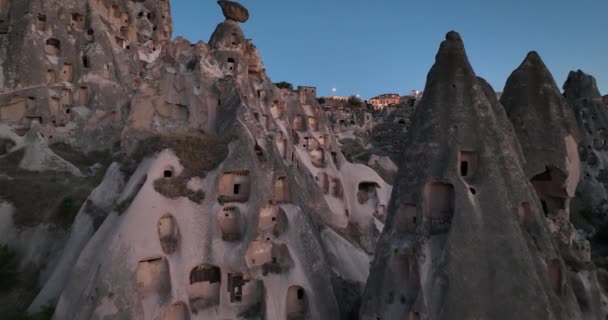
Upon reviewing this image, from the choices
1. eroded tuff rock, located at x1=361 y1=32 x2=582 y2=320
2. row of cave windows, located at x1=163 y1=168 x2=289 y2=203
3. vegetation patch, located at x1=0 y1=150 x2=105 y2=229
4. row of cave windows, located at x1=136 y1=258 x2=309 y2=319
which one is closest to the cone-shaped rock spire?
eroded tuff rock, located at x1=361 y1=32 x2=582 y2=320

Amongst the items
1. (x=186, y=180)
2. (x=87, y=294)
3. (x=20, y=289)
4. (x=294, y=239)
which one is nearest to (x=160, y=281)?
(x=87, y=294)

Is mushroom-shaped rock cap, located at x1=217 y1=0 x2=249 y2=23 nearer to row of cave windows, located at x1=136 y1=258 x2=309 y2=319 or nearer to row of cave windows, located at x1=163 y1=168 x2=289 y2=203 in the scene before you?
row of cave windows, located at x1=163 y1=168 x2=289 y2=203

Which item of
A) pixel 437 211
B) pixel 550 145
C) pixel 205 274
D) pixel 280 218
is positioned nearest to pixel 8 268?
pixel 205 274

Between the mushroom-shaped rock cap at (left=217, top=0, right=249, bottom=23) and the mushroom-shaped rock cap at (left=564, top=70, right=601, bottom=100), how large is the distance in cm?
3880

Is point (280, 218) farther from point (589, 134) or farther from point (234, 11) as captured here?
point (589, 134)

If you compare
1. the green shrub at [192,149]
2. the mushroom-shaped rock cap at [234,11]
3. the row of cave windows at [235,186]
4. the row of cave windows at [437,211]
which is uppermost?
the mushroom-shaped rock cap at [234,11]

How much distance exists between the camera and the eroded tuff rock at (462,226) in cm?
978

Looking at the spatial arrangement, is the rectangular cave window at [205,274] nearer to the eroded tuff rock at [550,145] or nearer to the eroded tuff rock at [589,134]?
the eroded tuff rock at [550,145]

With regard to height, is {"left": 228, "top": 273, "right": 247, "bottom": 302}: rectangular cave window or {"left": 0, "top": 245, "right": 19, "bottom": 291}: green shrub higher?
{"left": 0, "top": 245, "right": 19, "bottom": 291}: green shrub

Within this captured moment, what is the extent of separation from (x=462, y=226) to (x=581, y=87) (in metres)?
44.9

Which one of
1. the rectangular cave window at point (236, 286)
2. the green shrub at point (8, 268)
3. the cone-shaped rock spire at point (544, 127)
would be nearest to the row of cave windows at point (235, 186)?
the rectangular cave window at point (236, 286)

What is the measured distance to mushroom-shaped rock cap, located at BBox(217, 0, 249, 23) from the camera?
97.3ft

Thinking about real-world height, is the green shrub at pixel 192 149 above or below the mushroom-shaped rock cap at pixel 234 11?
below

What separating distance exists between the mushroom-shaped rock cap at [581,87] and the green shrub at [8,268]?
53063 millimetres
